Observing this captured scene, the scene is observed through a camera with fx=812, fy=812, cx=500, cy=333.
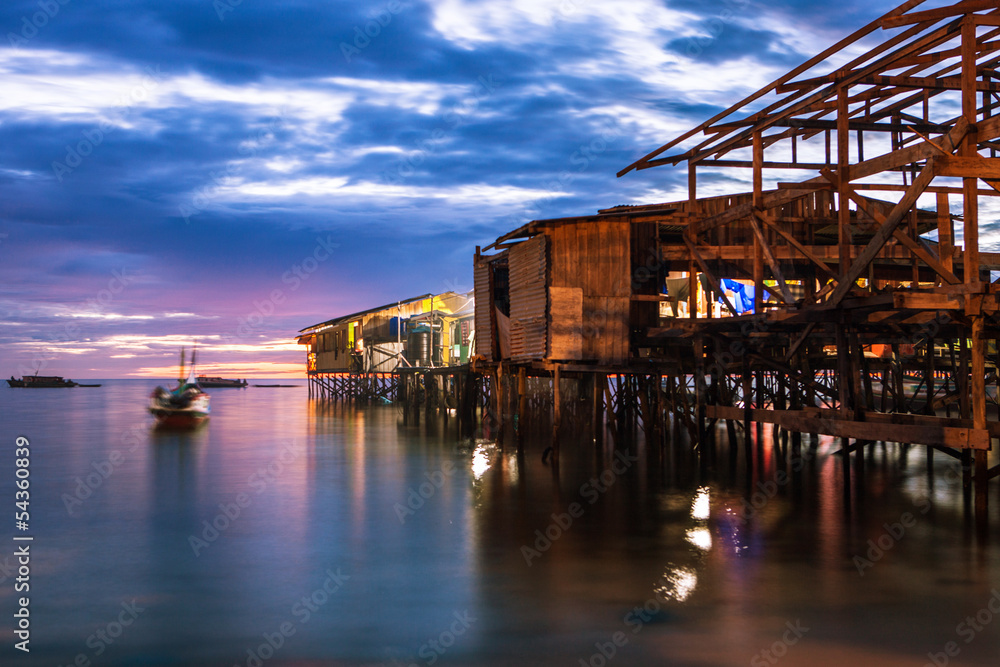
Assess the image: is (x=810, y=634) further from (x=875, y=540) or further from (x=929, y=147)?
(x=929, y=147)

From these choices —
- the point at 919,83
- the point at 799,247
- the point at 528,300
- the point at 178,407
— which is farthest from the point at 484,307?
the point at 178,407

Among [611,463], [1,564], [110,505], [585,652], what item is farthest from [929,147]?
→ [110,505]

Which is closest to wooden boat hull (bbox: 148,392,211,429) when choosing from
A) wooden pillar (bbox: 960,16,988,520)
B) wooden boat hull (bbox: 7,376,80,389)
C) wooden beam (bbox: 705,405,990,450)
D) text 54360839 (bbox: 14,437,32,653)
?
text 54360839 (bbox: 14,437,32,653)

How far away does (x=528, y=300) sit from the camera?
69.5 feet

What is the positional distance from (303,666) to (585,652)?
279 cm

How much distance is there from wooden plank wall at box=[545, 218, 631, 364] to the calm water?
3128 mm

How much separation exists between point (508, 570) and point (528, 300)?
36.0ft

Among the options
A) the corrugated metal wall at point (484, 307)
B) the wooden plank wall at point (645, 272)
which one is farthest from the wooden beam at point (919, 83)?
the corrugated metal wall at point (484, 307)

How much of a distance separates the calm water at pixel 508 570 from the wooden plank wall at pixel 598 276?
3.13 m

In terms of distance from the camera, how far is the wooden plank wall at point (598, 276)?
2003cm

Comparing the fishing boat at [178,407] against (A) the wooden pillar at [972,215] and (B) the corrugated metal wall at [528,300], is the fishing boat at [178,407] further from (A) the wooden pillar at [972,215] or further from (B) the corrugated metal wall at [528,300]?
(A) the wooden pillar at [972,215]

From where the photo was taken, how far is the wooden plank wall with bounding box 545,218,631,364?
20031mm

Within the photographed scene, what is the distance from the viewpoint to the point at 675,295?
93.8 feet

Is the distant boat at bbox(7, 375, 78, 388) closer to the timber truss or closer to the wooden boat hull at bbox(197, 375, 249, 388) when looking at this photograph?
the wooden boat hull at bbox(197, 375, 249, 388)
